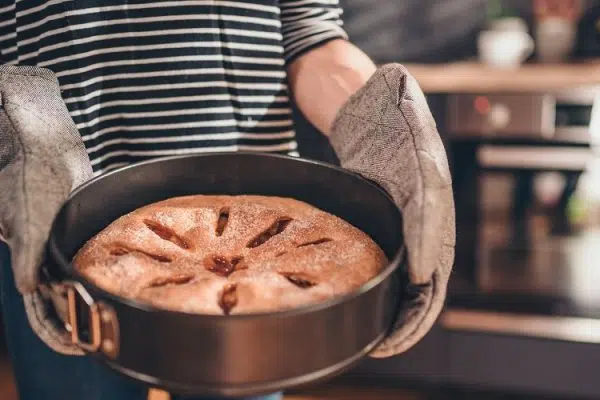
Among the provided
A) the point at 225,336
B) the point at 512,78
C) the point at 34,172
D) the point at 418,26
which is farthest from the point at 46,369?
the point at 418,26

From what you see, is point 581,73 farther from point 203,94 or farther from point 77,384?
point 77,384

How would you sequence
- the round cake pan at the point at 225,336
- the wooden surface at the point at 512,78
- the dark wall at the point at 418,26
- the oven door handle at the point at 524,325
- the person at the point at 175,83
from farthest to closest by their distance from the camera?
the dark wall at the point at 418,26, the oven door handle at the point at 524,325, the wooden surface at the point at 512,78, the person at the point at 175,83, the round cake pan at the point at 225,336

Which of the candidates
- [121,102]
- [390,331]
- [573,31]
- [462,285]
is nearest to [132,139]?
[121,102]

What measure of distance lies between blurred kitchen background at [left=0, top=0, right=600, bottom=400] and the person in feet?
2.73

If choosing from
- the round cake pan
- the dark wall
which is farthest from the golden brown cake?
the dark wall

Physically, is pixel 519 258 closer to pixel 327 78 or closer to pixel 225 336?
pixel 327 78

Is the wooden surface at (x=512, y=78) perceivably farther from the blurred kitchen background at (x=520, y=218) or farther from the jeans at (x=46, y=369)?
the jeans at (x=46, y=369)

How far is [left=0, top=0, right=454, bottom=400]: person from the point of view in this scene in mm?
879

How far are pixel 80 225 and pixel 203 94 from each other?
0.99 feet

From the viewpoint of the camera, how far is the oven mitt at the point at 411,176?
0.65 metres

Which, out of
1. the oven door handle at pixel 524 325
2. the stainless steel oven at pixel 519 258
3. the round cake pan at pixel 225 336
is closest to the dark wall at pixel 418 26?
the stainless steel oven at pixel 519 258

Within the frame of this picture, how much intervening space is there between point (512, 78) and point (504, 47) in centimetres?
20

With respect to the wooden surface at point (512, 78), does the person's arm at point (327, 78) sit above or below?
above

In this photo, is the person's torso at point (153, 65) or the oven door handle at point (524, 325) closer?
the person's torso at point (153, 65)
